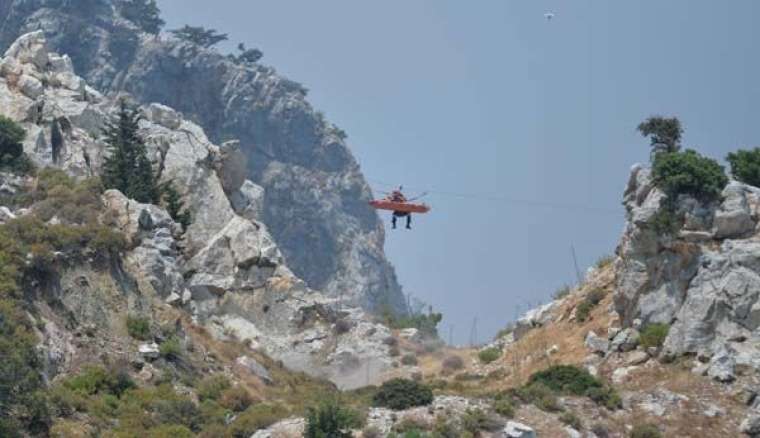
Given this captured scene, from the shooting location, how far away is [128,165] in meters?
70.1

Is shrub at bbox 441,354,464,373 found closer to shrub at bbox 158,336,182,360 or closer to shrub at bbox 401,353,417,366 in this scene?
shrub at bbox 401,353,417,366

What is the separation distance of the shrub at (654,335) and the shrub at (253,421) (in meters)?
16.1

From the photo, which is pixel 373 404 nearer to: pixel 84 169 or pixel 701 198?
pixel 701 198

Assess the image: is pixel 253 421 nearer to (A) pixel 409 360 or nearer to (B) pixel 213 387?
(B) pixel 213 387

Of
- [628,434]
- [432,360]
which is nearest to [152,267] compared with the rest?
[432,360]

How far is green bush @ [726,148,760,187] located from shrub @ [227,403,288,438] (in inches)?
1042

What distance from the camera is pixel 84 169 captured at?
69.6 metres

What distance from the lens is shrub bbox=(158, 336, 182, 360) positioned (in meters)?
54.8

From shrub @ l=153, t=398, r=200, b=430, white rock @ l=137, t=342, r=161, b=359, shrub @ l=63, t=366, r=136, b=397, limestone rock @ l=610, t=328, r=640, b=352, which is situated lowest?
shrub @ l=153, t=398, r=200, b=430

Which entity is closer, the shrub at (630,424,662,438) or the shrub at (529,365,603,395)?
the shrub at (630,424,662,438)

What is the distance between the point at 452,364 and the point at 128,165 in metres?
21.3

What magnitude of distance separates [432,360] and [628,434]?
23.8 m

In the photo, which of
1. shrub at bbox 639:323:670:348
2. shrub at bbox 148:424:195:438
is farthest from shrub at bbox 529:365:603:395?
shrub at bbox 148:424:195:438

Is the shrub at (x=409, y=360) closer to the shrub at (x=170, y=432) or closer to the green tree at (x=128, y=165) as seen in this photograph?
the green tree at (x=128, y=165)
